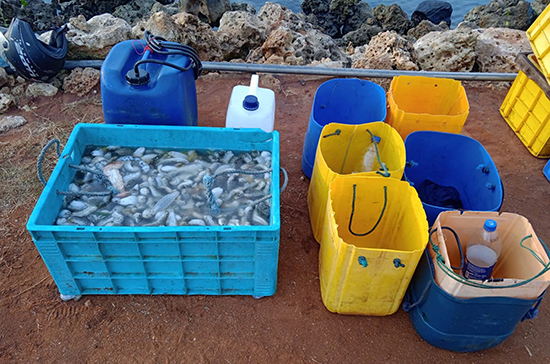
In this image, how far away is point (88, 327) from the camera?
282cm

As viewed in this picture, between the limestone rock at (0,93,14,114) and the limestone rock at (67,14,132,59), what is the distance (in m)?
0.98

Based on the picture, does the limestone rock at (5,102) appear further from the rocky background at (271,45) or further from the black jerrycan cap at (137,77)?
the black jerrycan cap at (137,77)

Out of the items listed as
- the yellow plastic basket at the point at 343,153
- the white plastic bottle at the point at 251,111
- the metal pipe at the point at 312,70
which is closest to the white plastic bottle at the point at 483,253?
the yellow plastic basket at the point at 343,153

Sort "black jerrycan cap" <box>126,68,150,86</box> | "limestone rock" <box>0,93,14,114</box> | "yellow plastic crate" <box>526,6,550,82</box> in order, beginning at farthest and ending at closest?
"limestone rock" <box>0,93,14,114</box>, "yellow plastic crate" <box>526,6,550,82</box>, "black jerrycan cap" <box>126,68,150,86</box>

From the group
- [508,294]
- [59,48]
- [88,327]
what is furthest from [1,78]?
[508,294]

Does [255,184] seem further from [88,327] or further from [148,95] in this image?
[88,327]

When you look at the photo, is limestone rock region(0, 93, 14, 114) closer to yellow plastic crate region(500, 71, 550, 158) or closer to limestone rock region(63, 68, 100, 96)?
limestone rock region(63, 68, 100, 96)

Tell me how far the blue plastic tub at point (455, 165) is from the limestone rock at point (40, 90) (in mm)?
4256

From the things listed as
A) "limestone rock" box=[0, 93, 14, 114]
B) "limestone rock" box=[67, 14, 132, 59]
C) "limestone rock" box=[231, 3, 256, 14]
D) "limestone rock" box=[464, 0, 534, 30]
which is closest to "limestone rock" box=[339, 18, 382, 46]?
"limestone rock" box=[231, 3, 256, 14]

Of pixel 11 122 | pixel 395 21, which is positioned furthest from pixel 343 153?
pixel 395 21

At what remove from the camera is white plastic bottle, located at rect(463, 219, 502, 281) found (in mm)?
2623

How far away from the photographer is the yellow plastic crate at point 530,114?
4477mm

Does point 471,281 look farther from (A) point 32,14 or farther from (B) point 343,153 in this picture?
(A) point 32,14

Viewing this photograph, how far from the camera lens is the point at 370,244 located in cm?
335
